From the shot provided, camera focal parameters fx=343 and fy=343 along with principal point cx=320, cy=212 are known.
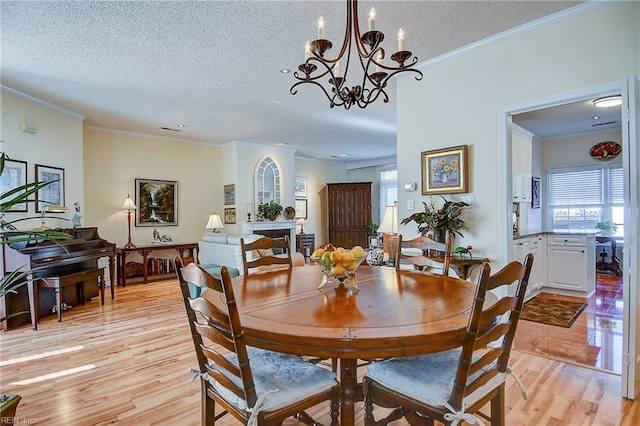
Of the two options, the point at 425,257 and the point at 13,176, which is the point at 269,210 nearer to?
the point at 13,176

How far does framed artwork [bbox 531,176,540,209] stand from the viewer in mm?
5746

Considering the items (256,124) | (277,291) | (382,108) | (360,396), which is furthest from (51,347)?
(382,108)

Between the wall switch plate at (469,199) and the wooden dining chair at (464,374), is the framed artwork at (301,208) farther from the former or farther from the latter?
the wooden dining chair at (464,374)

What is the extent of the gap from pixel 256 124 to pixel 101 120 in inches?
92.3

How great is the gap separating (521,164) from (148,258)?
6136 mm

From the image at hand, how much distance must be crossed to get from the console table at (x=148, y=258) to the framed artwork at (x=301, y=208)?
116 inches

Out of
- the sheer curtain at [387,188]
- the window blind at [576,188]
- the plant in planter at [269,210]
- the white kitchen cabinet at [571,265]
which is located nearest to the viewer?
the white kitchen cabinet at [571,265]

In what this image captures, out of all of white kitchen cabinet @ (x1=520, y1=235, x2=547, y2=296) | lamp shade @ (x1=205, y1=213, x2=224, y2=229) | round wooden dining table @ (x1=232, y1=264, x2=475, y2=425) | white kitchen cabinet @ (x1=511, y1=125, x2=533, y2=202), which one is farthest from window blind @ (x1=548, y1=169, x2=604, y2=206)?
lamp shade @ (x1=205, y1=213, x2=224, y2=229)

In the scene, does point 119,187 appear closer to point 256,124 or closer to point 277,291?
point 256,124

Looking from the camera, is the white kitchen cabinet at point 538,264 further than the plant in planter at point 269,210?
No

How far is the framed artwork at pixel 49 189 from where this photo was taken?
13.8 ft

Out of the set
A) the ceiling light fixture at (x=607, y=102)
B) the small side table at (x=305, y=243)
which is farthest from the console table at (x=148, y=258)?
the ceiling light fixture at (x=607, y=102)

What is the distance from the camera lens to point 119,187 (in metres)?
5.90

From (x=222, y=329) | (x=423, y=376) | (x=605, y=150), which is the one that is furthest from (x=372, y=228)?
(x=222, y=329)
